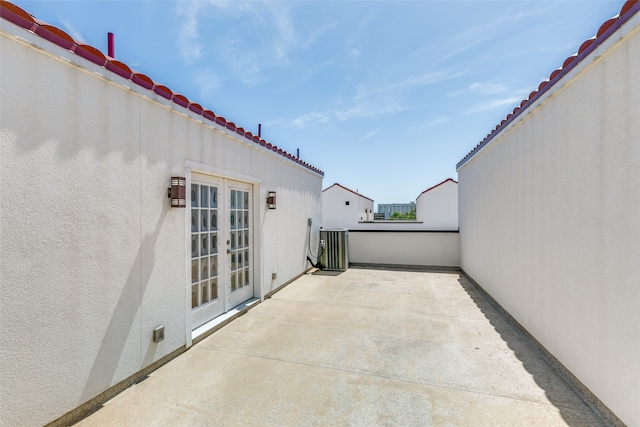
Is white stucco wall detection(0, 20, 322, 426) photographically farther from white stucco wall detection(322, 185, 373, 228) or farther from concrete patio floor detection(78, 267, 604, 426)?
white stucco wall detection(322, 185, 373, 228)

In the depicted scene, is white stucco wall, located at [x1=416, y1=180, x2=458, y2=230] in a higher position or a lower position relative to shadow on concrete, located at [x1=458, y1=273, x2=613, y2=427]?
higher

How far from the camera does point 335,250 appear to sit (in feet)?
29.1

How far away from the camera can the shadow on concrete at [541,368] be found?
2.37m

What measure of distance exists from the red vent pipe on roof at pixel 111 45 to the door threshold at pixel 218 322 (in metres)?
3.69

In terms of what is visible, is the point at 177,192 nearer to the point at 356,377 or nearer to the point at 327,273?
the point at 356,377

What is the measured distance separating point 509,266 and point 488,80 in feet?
12.7

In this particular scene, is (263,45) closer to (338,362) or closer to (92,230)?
(92,230)

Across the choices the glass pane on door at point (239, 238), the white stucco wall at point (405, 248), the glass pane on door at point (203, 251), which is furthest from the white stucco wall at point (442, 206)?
the glass pane on door at point (203, 251)

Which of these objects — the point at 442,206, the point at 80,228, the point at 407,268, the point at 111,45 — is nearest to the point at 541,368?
the point at 80,228

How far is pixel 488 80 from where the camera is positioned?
5.63 meters

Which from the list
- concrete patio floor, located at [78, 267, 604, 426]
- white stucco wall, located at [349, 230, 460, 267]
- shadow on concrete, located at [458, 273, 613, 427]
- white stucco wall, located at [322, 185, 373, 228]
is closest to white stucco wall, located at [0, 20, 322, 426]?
concrete patio floor, located at [78, 267, 604, 426]

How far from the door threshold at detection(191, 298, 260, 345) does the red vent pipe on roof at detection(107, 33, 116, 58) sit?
12.1ft

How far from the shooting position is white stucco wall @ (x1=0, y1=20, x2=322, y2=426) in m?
1.95

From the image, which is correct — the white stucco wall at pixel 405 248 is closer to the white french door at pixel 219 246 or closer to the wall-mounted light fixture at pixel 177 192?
the white french door at pixel 219 246
